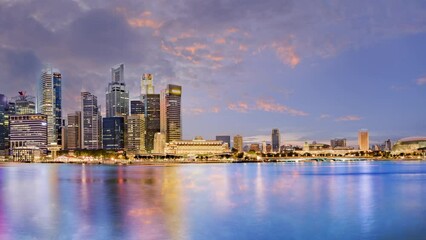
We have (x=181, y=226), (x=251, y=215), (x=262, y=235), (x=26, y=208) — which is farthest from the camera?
(x=26, y=208)

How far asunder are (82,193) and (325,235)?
30.2 meters

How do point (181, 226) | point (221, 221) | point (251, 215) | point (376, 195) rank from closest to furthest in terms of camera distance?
point (181, 226) < point (221, 221) < point (251, 215) < point (376, 195)

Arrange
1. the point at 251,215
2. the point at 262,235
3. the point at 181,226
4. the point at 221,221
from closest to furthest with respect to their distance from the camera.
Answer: the point at 262,235, the point at 181,226, the point at 221,221, the point at 251,215

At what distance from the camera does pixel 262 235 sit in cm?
2655

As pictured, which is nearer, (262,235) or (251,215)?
(262,235)

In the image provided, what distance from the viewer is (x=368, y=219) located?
3225cm

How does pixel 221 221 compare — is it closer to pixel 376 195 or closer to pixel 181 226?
pixel 181 226

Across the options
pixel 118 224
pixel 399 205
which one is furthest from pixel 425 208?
pixel 118 224

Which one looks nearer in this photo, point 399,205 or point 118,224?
point 118,224

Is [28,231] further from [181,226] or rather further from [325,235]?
Result: [325,235]

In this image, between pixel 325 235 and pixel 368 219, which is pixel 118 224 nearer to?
pixel 325 235

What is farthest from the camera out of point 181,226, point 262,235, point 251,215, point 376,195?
point 376,195

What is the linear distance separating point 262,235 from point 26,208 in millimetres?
21125

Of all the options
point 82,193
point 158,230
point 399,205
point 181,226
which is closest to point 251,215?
point 181,226
